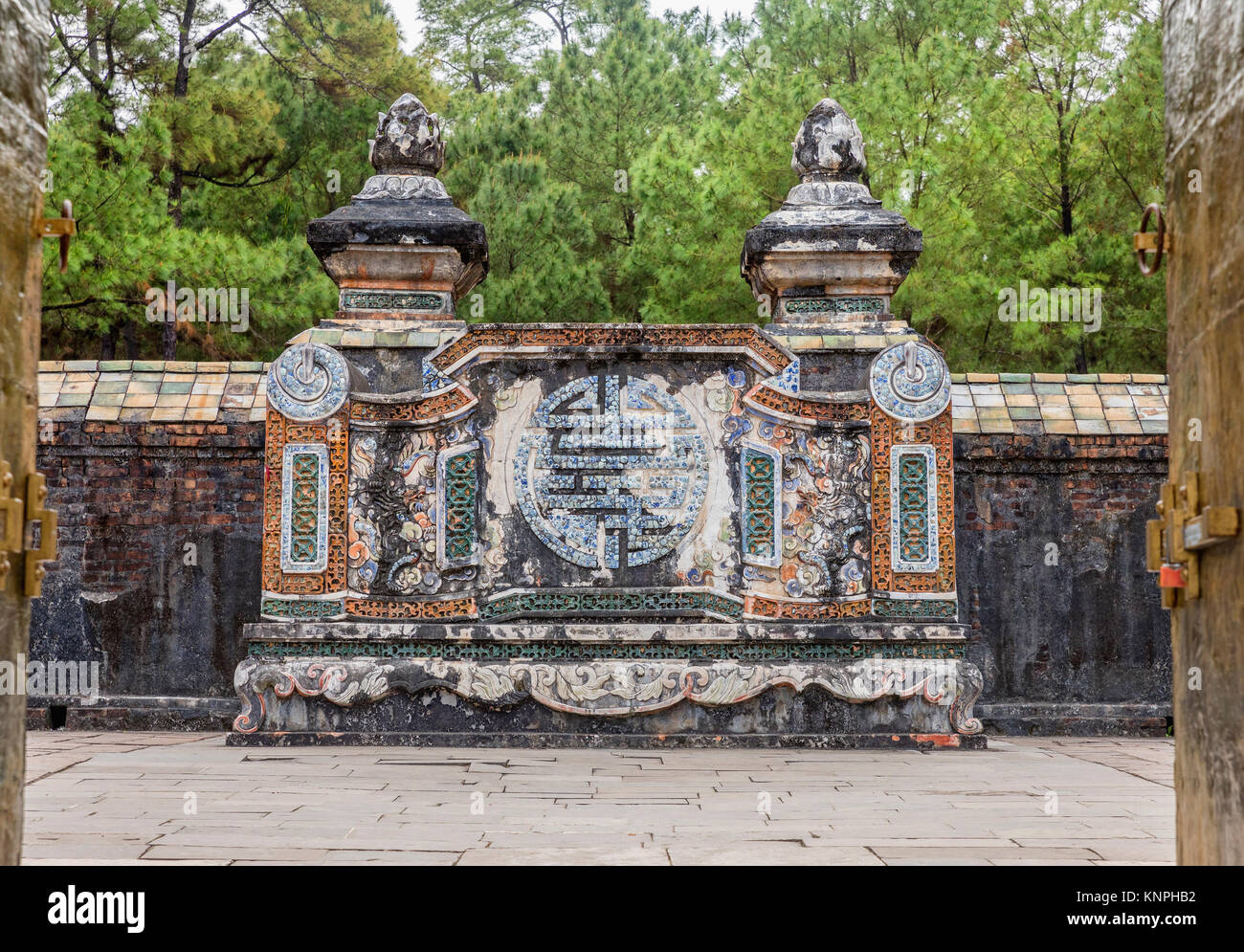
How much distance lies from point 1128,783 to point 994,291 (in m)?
9.71

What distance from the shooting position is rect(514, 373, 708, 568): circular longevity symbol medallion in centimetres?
794

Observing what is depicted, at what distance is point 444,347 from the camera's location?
8.04 metres

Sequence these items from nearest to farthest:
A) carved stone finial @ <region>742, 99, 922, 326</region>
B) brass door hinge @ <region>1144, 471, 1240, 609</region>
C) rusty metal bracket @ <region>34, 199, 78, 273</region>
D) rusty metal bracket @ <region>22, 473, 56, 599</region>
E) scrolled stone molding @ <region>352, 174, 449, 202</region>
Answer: brass door hinge @ <region>1144, 471, 1240, 609</region> → rusty metal bracket @ <region>22, 473, 56, 599</region> → rusty metal bracket @ <region>34, 199, 78, 273</region> → carved stone finial @ <region>742, 99, 922, 326</region> → scrolled stone molding @ <region>352, 174, 449, 202</region>

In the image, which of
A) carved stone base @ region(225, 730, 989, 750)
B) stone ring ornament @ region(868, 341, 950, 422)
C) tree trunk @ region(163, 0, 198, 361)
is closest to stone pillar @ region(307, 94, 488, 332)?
carved stone base @ region(225, 730, 989, 750)

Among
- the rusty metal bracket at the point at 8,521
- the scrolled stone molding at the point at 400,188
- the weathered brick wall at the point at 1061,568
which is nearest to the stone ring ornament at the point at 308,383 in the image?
the scrolled stone molding at the point at 400,188

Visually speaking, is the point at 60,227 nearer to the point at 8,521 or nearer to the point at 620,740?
the point at 8,521

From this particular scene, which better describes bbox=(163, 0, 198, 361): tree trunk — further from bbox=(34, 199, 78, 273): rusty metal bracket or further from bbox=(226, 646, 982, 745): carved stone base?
bbox=(34, 199, 78, 273): rusty metal bracket

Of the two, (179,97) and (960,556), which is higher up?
(179,97)

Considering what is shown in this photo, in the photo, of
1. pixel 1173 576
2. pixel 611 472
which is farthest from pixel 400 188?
pixel 1173 576

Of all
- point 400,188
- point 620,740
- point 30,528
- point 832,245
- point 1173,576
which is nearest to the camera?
point 30,528

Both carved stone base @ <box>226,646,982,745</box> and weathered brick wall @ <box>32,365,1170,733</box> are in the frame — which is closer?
carved stone base @ <box>226,646,982,745</box>

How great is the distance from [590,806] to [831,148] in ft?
16.1

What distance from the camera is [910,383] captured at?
795cm

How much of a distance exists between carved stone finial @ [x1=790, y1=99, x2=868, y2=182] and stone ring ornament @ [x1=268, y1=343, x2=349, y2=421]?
3241 millimetres
